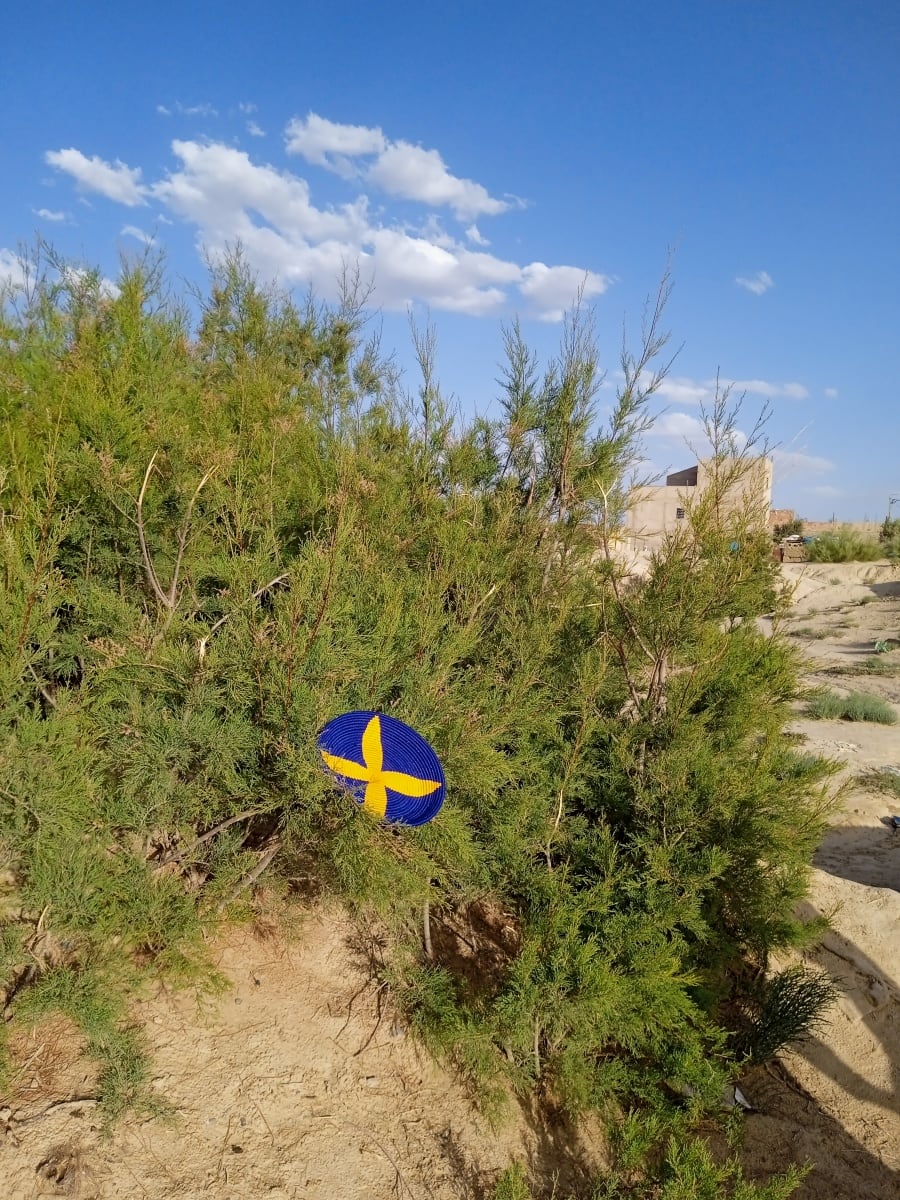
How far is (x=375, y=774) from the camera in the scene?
2490 millimetres

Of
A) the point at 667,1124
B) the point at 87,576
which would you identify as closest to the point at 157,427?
the point at 87,576

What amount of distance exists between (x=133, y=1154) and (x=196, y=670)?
1808mm

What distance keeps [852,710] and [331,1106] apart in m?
10.1

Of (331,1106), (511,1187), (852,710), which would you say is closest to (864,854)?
(852,710)

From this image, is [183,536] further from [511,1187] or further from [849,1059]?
[849,1059]

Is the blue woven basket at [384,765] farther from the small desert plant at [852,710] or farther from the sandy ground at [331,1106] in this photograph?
the small desert plant at [852,710]

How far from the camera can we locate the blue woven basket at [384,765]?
246 centimetres

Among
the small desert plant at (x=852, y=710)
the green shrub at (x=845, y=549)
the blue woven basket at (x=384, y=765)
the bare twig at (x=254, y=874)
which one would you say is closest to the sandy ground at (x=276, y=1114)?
the bare twig at (x=254, y=874)

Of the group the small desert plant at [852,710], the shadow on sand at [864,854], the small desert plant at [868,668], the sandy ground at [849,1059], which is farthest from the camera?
the small desert plant at [868,668]

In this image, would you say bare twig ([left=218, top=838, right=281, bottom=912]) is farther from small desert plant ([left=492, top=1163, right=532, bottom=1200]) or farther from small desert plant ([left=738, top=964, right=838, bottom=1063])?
small desert plant ([left=738, top=964, right=838, bottom=1063])

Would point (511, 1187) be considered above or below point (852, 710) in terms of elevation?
above

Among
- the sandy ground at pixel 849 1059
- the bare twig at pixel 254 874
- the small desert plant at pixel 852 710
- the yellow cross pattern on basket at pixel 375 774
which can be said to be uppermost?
the yellow cross pattern on basket at pixel 375 774

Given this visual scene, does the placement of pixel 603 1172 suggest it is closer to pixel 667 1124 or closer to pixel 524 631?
pixel 667 1124

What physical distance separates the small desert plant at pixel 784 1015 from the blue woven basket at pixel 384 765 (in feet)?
8.02
